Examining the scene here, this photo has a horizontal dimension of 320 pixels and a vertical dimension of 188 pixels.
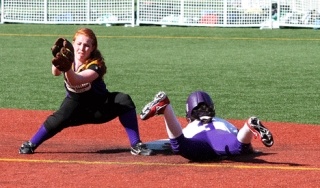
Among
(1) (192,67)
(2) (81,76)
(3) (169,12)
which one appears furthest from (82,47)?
(3) (169,12)

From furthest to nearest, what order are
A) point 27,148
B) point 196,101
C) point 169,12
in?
point 169,12 → point 27,148 → point 196,101

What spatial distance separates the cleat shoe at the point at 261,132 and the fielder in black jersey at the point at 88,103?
49.8 inches

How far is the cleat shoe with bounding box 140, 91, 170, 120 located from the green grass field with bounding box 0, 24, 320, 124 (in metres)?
4.25

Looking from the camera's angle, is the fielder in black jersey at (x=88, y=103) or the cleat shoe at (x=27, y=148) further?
the cleat shoe at (x=27, y=148)

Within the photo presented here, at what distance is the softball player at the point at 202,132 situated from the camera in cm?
750

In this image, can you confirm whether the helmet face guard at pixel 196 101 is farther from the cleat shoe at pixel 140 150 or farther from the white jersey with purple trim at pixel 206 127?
the cleat shoe at pixel 140 150

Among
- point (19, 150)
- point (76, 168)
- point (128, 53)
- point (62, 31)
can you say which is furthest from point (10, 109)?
point (62, 31)

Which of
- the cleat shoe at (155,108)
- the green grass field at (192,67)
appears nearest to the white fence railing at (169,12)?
the green grass field at (192,67)

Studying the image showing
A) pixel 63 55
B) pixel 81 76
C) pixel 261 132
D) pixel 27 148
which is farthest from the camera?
pixel 27 148

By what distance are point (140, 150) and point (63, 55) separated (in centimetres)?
132

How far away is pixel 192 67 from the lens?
17656mm

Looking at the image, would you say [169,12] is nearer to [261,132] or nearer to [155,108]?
[155,108]

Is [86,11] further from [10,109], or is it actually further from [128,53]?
[10,109]

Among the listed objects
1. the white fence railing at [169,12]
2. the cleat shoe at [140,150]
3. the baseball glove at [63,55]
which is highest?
the white fence railing at [169,12]
